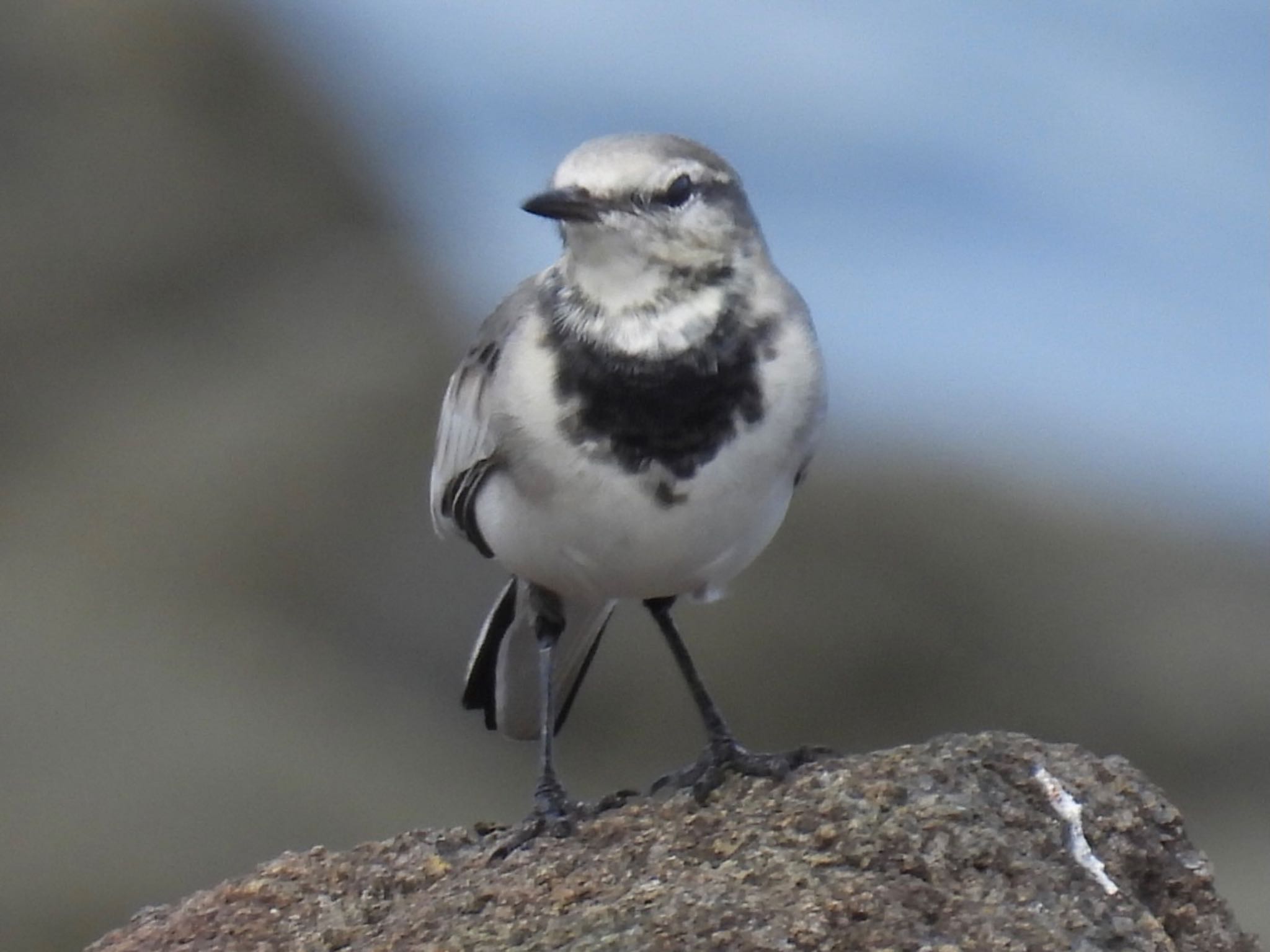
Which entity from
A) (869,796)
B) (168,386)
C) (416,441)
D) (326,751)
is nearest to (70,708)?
(326,751)

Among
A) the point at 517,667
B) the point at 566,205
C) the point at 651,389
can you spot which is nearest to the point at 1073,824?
the point at 651,389

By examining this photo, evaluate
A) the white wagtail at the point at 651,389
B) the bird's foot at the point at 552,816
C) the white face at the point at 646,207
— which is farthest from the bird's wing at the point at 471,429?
the bird's foot at the point at 552,816

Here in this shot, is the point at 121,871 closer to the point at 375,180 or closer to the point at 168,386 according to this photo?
the point at 168,386

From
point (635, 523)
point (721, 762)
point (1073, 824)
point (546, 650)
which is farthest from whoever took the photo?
point (546, 650)

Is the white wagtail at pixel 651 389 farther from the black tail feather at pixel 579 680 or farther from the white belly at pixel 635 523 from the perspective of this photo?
the black tail feather at pixel 579 680

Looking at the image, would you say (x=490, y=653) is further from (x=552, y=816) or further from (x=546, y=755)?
(x=552, y=816)

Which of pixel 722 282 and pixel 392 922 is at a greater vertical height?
pixel 722 282
